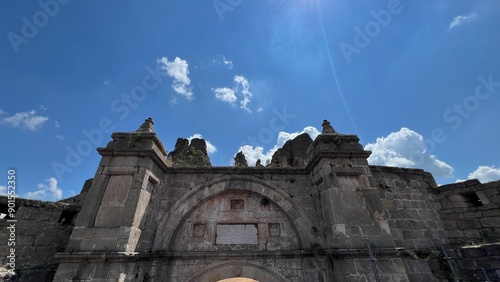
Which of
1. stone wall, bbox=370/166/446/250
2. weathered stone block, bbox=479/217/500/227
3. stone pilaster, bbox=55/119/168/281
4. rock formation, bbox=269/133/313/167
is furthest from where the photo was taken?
rock formation, bbox=269/133/313/167

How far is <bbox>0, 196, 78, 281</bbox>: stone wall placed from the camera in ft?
13.1

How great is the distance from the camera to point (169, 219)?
16.4 feet

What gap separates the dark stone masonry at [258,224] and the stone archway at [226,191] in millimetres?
25

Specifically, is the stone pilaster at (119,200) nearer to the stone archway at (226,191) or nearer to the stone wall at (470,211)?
the stone archway at (226,191)

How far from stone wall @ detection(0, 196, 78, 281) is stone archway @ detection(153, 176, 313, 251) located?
6.73 ft

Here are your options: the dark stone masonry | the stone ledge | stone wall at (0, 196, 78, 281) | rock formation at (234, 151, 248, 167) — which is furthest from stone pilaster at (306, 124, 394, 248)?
rock formation at (234, 151, 248, 167)

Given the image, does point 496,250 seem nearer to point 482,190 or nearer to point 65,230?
point 482,190

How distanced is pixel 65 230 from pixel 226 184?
150 inches

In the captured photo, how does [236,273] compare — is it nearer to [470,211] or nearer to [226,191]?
[226,191]

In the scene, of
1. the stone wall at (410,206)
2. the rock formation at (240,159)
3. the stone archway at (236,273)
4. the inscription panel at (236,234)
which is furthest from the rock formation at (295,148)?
the stone archway at (236,273)

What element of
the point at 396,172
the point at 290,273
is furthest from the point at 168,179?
the point at 396,172

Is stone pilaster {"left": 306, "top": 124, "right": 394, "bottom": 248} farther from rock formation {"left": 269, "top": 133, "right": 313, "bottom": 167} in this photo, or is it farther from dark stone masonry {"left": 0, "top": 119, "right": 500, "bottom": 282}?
rock formation {"left": 269, "top": 133, "right": 313, "bottom": 167}

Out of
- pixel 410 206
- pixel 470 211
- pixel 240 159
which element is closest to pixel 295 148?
pixel 240 159

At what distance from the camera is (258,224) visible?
16.8 ft
